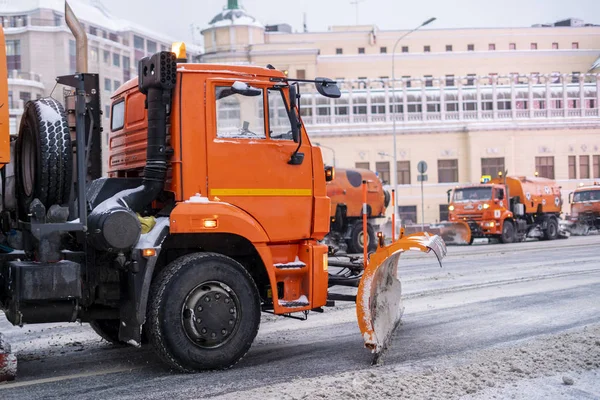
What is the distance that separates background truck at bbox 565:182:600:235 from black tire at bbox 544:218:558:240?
4.76m

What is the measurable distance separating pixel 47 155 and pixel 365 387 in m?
3.13

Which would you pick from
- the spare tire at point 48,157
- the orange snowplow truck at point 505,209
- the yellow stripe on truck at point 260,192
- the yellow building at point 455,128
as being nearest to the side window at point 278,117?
the yellow stripe on truck at point 260,192

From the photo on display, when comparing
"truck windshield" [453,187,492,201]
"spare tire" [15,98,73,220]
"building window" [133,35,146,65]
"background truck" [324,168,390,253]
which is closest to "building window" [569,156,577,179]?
"truck windshield" [453,187,492,201]

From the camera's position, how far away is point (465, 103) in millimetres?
64625

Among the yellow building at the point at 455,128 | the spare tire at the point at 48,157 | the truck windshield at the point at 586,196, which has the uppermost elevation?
the yellow building at the point at 455,128

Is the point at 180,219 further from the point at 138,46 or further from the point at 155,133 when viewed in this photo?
the point at 138,46

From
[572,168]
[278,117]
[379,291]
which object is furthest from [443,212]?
[278,117]

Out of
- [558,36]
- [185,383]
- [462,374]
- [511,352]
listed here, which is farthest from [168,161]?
[558,36]

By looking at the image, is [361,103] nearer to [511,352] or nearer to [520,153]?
[520,153]

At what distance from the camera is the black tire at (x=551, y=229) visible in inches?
1422

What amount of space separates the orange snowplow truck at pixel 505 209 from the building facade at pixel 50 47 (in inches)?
1917

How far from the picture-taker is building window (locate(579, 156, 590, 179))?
62.0 m

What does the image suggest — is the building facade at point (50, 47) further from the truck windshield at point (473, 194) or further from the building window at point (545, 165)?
the truck windshield at point (473, 194)

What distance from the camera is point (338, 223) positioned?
2661cm
